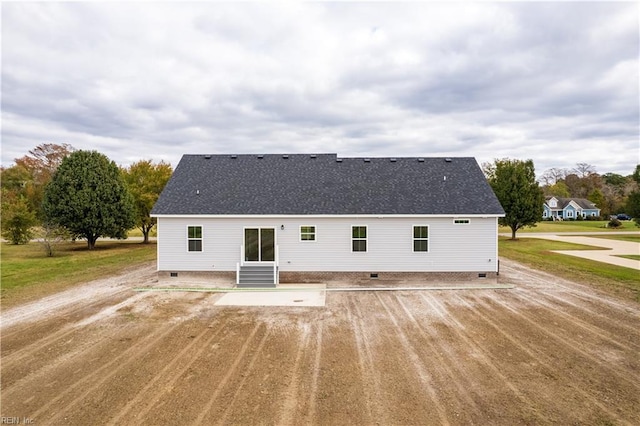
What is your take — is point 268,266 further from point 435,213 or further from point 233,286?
point 435,213

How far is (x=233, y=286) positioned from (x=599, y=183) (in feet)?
319

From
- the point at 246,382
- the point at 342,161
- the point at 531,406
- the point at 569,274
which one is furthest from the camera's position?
the point at 342,161

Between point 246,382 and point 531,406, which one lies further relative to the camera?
point 246,382

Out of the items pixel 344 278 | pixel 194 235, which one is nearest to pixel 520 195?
pixel 344 278

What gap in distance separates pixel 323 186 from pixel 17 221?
2640 centimetres

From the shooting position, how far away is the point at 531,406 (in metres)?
5.92

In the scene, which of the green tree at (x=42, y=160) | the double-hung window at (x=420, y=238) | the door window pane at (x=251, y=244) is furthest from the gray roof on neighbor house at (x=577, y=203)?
the green tree at (x=42, y=160)

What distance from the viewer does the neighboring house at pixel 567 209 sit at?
70119mm

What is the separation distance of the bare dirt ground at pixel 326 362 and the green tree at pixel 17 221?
19.7 meters

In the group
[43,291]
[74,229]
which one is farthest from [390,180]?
[74,229]

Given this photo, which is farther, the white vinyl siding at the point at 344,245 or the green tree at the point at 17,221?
→ the green tree at the point at 17,221

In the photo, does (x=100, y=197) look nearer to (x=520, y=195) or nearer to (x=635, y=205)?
(x=520, y=195)

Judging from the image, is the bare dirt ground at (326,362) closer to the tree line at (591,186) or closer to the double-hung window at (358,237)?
the double-hung window at (358,237)

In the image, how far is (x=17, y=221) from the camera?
26.2m
